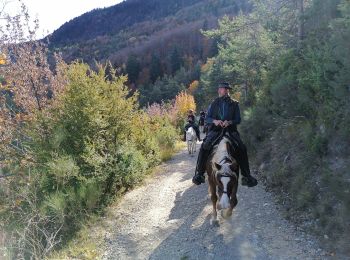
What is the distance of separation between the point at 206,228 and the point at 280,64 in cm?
616

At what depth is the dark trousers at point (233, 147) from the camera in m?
7.48

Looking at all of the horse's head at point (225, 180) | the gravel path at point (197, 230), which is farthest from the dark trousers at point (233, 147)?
the gravel path at point (197, 230)

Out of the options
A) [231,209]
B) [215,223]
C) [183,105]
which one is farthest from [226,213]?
[183,105]

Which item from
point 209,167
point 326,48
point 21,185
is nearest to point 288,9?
point 326,48

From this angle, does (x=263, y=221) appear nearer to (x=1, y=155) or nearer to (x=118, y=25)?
(x=1, y=155)

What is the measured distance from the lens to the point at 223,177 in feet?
20.8

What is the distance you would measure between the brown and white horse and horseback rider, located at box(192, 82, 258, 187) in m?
0.23

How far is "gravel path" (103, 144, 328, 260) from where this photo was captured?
6168 mm

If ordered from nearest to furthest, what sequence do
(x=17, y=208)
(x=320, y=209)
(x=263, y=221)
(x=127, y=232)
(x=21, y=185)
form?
(x=320, y=209) → (x=263, y=221) → (x=127, y=232) → (x=17, y=208) → (x=21, y=185)

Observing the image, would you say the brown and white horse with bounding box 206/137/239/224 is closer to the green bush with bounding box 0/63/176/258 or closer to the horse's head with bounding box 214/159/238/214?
the horse's head with bounding box 214/159/238/214

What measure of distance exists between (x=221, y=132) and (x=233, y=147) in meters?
0.50

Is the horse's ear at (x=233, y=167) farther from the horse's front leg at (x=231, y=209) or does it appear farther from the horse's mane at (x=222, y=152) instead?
the horse's front leg at (x=231, y=209)

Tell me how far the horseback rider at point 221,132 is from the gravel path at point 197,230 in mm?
888

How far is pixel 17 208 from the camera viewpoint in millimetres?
8492
